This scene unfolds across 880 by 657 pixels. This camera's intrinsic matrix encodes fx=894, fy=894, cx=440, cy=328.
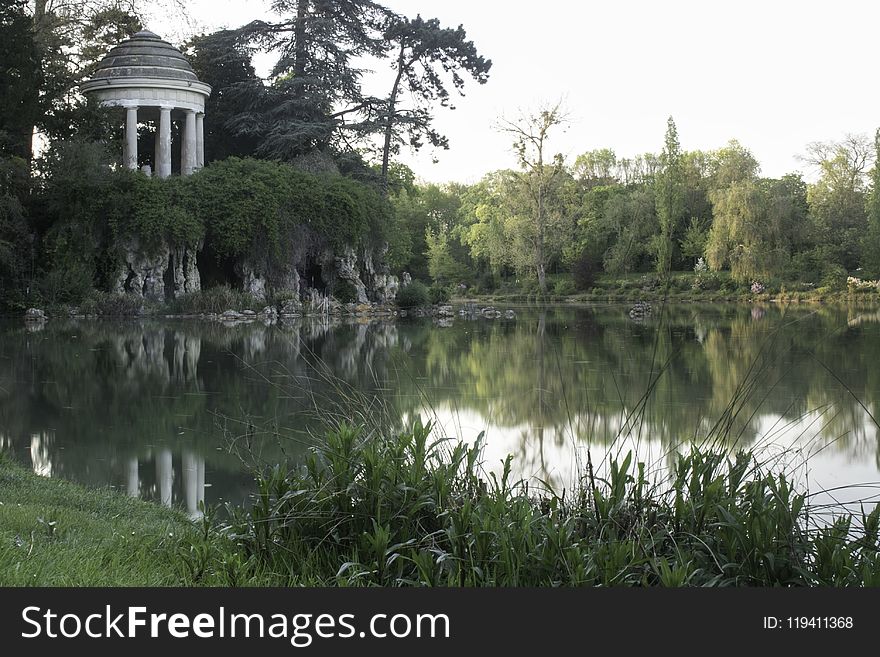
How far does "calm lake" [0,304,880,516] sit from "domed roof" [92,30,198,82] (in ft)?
38.2

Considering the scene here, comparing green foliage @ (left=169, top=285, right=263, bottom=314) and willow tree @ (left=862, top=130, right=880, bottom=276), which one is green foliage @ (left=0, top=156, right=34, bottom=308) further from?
willow tree @ (left=862, top=130, right=880, bottom=276)

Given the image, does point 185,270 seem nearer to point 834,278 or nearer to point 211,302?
point 211,302

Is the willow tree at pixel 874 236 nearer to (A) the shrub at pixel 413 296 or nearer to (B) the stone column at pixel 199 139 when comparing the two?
(A) the shrub at pixel 413 296

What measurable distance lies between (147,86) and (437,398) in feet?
73.0

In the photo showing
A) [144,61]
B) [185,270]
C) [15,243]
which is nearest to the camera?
[15,243]

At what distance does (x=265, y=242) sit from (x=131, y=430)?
20.4 m

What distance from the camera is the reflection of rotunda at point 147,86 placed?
2800 centimetres

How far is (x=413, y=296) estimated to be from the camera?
103 ft

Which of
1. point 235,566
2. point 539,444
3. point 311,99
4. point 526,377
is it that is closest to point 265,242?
point 311,99

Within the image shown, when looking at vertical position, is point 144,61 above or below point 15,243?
above

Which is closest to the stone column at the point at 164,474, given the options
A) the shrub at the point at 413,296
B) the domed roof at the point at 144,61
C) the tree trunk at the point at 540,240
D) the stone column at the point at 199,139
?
the domed roof at the point at 144,61

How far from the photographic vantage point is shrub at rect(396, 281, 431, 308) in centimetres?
3134

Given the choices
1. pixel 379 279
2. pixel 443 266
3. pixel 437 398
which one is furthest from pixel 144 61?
pixel 443 266

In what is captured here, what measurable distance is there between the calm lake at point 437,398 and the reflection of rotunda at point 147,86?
11.2m
